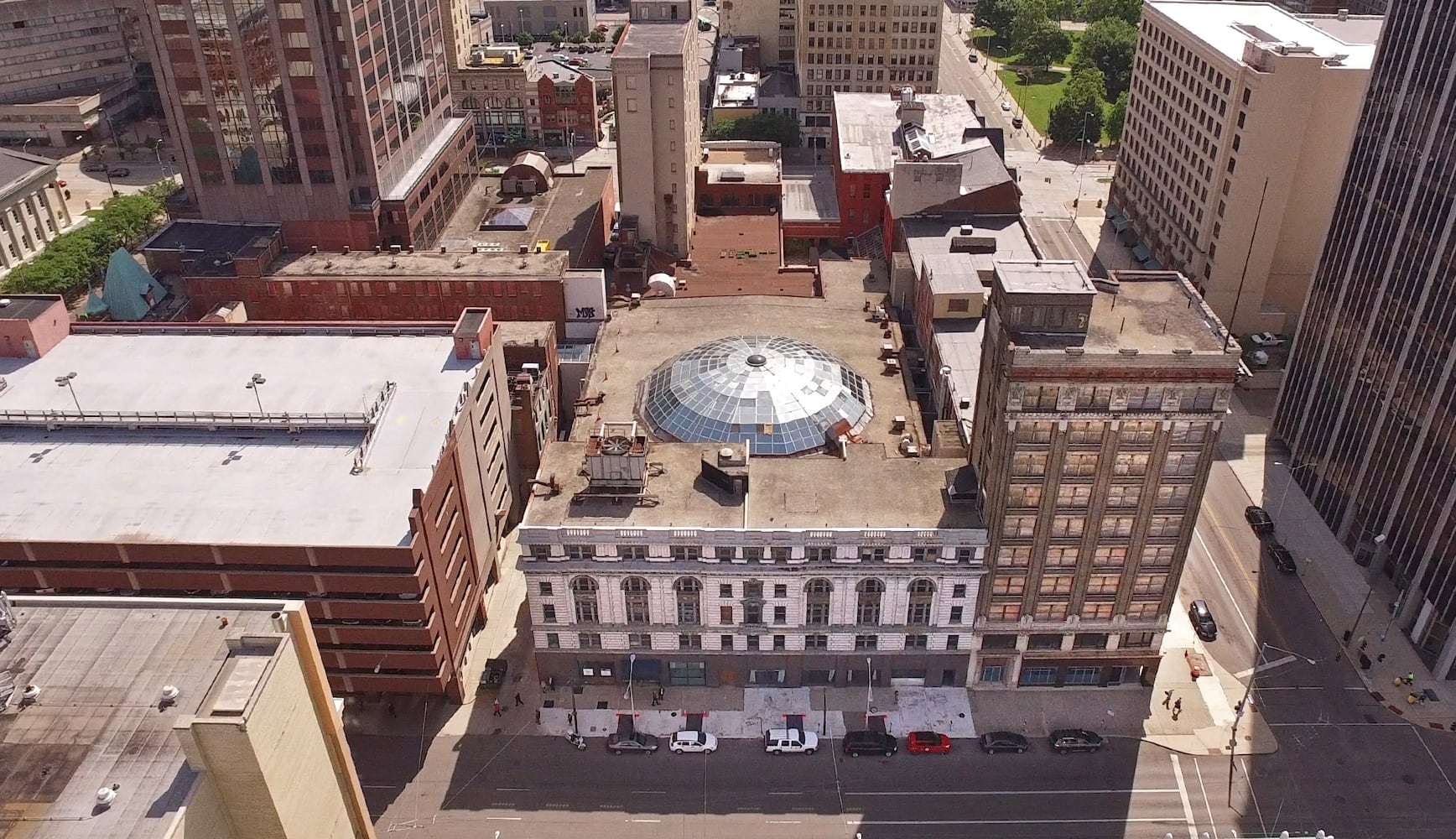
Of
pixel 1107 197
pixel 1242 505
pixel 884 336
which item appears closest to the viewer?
pixel 1242 505

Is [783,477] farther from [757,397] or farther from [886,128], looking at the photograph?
[886,128]

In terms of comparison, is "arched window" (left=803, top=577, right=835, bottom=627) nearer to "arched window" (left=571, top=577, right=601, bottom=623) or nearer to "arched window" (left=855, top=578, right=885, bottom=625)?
"arched window" (left=855, top=578, right=885, bottom=625)

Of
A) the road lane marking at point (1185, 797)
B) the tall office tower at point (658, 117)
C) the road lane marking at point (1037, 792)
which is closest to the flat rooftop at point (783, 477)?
the road lane marking at point (1037, 792)

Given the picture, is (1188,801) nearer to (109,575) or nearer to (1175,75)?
(109,575)

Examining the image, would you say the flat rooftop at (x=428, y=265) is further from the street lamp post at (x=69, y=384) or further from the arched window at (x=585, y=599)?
the arched window at (x=585, y=599)

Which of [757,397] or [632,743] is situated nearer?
[632,743]

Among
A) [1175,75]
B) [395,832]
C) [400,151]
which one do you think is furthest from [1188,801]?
[400,151]

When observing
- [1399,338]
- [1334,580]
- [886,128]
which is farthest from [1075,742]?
[886,128]
